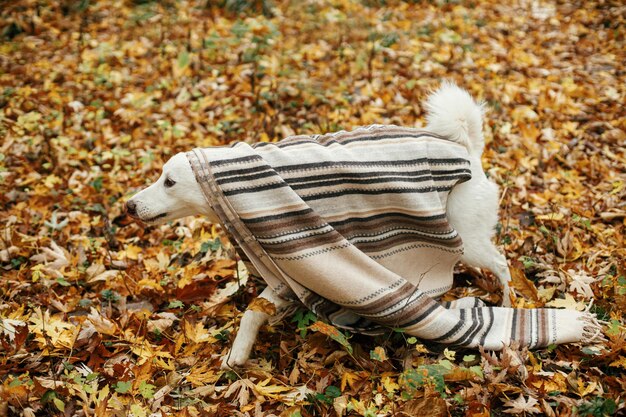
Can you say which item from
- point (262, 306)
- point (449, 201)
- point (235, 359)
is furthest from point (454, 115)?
point (235, 359)

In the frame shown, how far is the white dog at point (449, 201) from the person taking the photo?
292 cm

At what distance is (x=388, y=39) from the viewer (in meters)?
6.62

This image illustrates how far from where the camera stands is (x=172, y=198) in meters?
2.97

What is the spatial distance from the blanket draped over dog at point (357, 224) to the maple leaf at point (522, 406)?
1.26ft

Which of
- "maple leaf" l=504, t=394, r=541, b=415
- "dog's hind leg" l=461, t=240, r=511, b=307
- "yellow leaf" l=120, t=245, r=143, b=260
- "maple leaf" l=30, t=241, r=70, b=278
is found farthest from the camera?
"yellow leaf" l=120, t=245, r=143, b=260

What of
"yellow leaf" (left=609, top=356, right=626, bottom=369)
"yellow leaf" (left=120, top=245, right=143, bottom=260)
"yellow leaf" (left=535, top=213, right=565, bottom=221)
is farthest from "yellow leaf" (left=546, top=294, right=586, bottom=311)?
"yellow leaf" (left=120, top=245, right=143, bottom=260)

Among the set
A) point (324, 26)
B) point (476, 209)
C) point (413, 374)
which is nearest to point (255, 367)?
point (413, 374)

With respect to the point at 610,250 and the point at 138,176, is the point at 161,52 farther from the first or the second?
the point at 610,250

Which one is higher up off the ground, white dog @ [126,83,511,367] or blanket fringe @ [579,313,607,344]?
white dog @ [126,83,511,367]

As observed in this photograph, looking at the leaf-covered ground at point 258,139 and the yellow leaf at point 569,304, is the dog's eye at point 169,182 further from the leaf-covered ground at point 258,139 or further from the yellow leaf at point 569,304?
the yellow leaf at point 569,304

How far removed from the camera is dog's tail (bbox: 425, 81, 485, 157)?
3162mm

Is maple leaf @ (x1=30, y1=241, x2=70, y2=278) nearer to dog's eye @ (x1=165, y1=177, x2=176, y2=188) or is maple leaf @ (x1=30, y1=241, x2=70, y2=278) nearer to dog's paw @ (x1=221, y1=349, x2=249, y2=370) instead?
Result: dog's eye @ (x1=165, y1=177, x2=176, y2=188)

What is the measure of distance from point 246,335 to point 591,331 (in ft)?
6.20

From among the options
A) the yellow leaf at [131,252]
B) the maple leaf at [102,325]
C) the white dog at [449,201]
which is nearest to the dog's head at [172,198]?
the white dog at [449,201]
